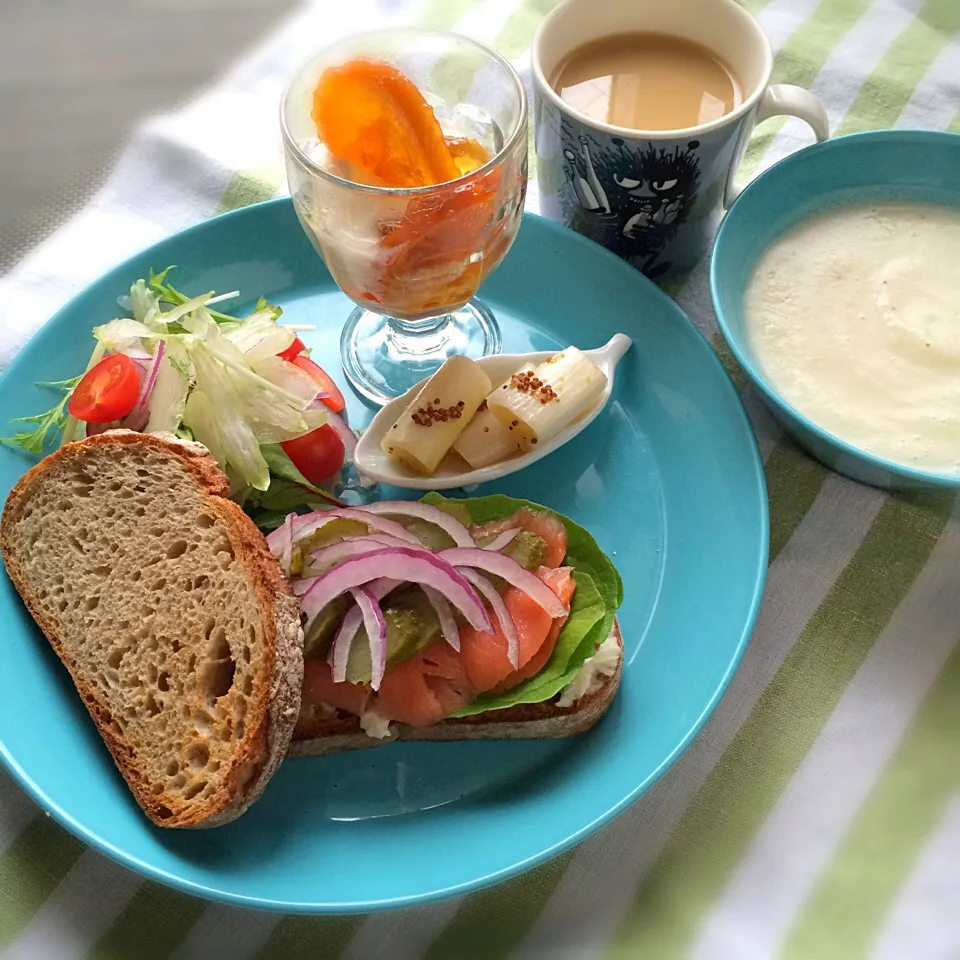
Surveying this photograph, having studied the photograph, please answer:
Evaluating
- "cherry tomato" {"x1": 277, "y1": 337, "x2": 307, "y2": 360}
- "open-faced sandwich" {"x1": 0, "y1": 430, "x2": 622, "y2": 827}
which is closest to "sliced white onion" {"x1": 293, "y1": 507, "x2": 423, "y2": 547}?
"open-faced sandwich" {"x1": 0, "y1": 430, "x2": 622, "y2": 827}

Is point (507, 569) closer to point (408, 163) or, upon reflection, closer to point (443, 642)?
point (443, 642)

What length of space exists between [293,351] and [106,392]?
0.36 m

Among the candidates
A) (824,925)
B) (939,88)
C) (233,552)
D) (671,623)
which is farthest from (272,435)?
(939,88)

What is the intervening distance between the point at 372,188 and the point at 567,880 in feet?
3.72

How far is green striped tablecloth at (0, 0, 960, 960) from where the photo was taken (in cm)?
155

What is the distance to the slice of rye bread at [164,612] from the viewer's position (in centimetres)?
150

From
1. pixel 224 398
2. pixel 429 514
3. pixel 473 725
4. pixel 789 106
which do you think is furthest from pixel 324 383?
pixel 789 106

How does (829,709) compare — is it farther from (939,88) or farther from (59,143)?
(59,143)

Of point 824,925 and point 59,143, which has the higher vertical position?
point 59,143

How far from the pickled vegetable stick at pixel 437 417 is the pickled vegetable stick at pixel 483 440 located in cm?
2

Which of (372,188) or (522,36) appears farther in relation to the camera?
(522,36)

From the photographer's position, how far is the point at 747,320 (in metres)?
1.90

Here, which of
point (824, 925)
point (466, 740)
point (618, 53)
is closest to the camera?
point (824, 925)

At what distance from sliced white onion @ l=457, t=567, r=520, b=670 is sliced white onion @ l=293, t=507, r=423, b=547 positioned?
11cm
